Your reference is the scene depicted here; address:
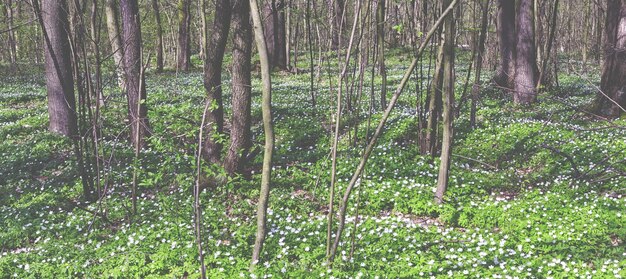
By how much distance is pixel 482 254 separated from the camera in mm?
5762

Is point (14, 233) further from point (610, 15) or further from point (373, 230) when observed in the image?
point (610, 15)

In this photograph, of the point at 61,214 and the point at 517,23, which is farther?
the point at 517,23

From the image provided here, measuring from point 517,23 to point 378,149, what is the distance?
27.1 feet

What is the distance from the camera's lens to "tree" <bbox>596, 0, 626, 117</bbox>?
446 inches

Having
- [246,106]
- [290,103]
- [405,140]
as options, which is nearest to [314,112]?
[290,103]

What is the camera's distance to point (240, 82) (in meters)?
8.45

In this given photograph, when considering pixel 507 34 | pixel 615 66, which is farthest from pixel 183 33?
pixel 615 66

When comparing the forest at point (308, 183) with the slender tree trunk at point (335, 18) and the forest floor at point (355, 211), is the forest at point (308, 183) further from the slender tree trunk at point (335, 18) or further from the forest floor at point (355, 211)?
the slender tree trunk at point (335, 18)

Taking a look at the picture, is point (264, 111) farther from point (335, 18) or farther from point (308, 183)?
point (335, 18)

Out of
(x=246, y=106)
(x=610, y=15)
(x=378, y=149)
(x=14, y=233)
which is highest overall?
(x=610, y=15)

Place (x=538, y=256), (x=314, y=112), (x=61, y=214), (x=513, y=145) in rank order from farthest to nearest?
1. (x=314, y=112)
2. (x=513, y=145)
3. (x=61, y=214)
4. (x=538, y=256)

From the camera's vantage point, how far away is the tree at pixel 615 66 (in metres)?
11.3

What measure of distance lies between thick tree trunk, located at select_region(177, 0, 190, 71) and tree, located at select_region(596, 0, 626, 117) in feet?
71.4

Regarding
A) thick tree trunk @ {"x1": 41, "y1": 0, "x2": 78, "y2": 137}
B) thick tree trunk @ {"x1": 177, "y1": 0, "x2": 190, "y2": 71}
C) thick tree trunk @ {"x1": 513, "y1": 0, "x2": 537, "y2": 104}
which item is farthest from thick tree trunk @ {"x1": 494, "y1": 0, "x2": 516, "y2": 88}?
thick tree trunk @ {"x1": 177, "y1": 0, "x2": 190, "y2": 71}
